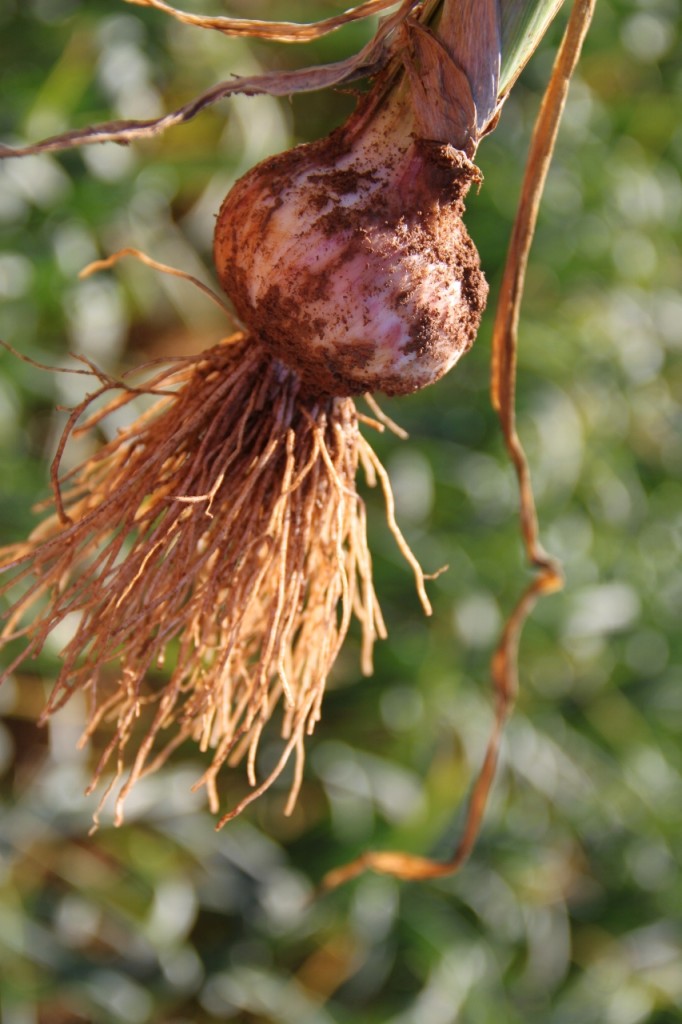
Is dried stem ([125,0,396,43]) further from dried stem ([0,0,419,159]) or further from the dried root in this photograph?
the dried root

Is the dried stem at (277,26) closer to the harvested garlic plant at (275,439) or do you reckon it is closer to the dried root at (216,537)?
the harvested garlic plant at (275,439)

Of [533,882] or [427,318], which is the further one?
[533,882]

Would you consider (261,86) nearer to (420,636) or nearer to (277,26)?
(277,26)

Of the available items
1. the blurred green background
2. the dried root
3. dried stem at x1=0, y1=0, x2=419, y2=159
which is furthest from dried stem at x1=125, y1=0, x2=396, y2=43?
the blurred green background

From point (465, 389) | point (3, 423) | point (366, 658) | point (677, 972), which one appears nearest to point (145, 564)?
point (366, 658)

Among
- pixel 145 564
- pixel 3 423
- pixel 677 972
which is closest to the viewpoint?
pixel 145 564

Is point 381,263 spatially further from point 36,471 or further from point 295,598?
point 36,471
